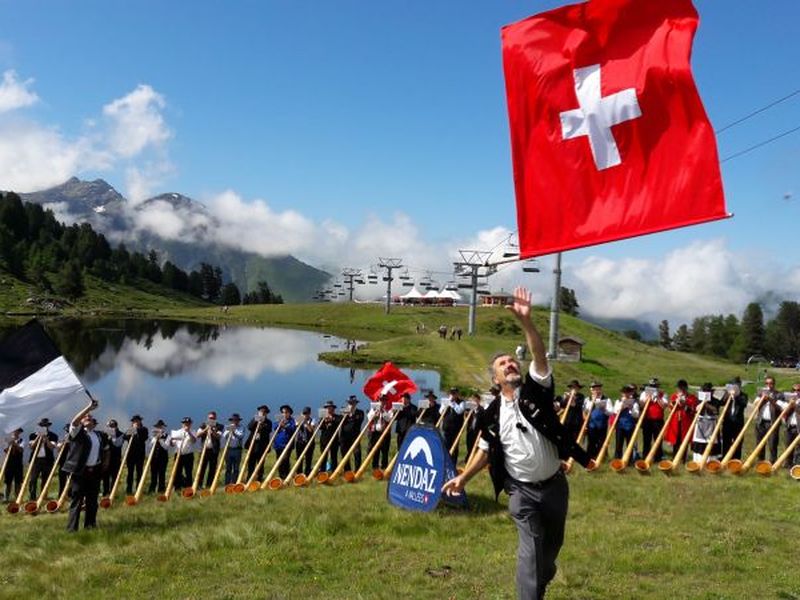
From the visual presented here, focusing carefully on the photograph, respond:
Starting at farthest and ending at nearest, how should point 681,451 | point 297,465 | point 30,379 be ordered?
point 297,465 → point 681,451 → point 30,379

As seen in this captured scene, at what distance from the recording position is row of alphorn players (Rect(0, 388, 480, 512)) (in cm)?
1978

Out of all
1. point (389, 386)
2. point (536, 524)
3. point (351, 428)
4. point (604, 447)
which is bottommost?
point (351, 428)

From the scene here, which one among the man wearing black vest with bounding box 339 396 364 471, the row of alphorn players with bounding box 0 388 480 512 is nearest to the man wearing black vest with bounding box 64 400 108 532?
the row of alphorn players with bounding box 0 388 480 512

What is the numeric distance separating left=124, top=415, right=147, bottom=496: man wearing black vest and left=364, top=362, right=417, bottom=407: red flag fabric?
6.82 m

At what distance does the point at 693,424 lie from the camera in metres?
17.7

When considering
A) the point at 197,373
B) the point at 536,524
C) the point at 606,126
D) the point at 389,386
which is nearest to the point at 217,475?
the point at 389,386

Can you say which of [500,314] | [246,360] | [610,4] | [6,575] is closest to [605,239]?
[610,4]

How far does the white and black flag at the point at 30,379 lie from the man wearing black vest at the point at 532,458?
32.3 feet

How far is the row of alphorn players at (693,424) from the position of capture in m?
16.6

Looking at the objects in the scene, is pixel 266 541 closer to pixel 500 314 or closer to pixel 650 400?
pixel 650 400

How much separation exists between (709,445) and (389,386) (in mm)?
9488

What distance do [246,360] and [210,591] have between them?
78.6 m

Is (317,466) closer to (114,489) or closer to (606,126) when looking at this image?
(114,489)

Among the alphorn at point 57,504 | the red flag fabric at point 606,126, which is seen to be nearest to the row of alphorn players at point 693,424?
the red flag fabric at point 606,126
